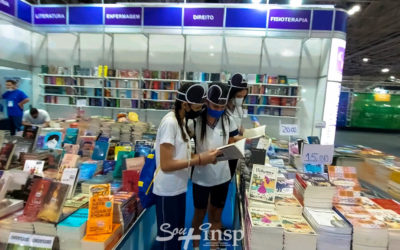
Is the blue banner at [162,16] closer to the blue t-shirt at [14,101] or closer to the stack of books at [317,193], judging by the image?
the blue t-shirt at [14,101]

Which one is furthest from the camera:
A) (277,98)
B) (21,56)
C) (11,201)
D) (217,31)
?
(21,56)

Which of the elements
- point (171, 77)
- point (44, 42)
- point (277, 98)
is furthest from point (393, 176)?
point (44, 42)

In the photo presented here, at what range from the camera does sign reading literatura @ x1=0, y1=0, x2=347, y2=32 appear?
540cm

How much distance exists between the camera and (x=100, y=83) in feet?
21.4

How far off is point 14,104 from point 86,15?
2.64 meters

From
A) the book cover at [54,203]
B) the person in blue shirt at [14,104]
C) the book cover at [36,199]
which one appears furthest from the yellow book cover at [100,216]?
the person in blue shirt at [14,104]

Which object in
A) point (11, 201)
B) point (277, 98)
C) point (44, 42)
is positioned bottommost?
point (11, 201)

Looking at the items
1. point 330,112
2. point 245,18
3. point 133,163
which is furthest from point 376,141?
point 133,163

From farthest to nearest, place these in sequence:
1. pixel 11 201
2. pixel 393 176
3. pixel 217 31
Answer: pixel 217 31 < pixel 393 176 < pixel 11 201

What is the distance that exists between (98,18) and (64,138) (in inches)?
159

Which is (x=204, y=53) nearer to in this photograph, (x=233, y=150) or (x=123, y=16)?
(x=123, y=16)

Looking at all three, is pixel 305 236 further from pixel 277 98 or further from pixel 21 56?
pixel 21 56

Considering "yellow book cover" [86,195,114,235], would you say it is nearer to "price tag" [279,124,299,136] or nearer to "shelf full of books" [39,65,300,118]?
"price tag" [279,124,299,136]

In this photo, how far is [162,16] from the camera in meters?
5.75
